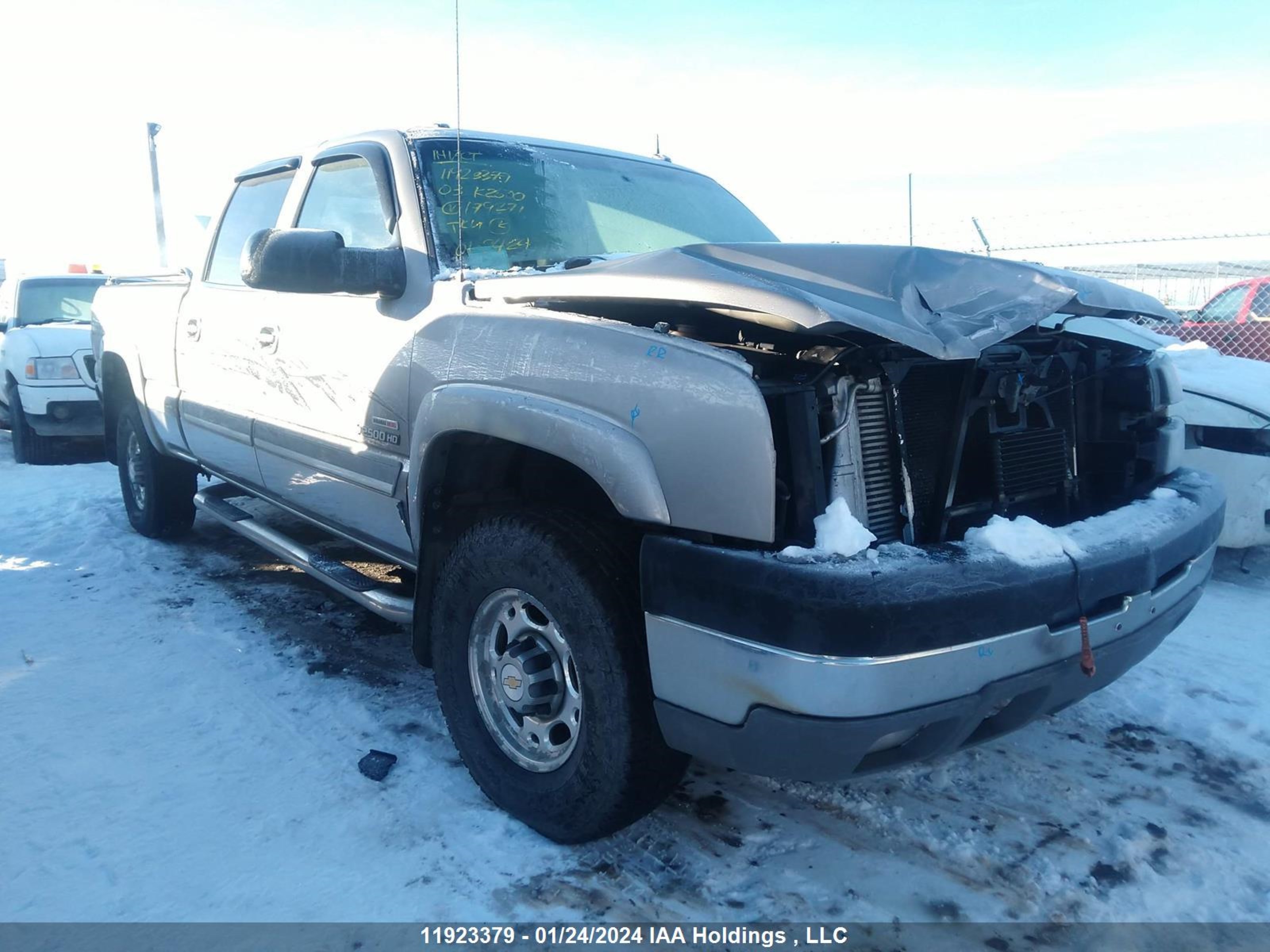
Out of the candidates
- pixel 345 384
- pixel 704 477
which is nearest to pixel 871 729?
pixel 704 477

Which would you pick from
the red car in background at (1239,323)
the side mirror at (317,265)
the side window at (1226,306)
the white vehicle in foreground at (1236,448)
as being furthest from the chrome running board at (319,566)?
the side window at (1226,306)

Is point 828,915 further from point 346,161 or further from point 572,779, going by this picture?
point 346,161

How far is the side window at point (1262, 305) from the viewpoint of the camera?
9.36m

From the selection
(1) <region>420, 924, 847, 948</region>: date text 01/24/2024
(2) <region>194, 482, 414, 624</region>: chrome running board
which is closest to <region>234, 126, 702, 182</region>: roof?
(2) <region>194, 482, 414, 624</region>: chrome running board

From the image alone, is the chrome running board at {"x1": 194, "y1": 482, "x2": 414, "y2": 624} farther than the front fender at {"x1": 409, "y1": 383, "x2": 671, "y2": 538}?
Yes

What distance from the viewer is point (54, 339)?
8656mm

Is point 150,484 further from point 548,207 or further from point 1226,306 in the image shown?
point 1226,306

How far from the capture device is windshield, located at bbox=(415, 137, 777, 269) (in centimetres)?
322

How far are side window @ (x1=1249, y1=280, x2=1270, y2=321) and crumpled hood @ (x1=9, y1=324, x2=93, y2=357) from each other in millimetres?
10884

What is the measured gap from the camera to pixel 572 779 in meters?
2.54

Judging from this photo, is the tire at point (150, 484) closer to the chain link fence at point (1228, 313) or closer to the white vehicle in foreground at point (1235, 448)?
the white vehicle in foreground at point (1235, 448)

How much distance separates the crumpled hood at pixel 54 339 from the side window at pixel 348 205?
18.7 ft

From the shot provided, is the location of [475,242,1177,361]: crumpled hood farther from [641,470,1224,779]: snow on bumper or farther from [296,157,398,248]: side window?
[296,157,398,248]: side window

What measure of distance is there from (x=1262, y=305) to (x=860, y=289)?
920 centimetres
